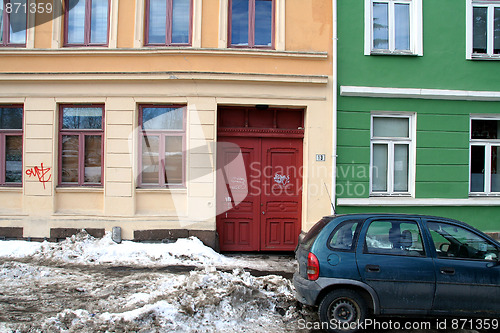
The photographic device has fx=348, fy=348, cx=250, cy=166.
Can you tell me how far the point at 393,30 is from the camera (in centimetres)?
883

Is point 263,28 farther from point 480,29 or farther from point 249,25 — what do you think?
point 480,29

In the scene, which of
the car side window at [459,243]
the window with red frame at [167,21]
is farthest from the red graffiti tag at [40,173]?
the car side window at [459,243]

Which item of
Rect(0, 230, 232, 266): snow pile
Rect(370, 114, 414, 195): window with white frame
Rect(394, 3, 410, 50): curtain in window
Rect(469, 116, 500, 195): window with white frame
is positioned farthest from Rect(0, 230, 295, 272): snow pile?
Rect(394, 3, 410, 50): curtain in window

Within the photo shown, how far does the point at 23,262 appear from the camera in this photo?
23.7ft

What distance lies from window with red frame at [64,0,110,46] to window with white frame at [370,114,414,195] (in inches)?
283

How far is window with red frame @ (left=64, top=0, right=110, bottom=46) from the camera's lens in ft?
28.5

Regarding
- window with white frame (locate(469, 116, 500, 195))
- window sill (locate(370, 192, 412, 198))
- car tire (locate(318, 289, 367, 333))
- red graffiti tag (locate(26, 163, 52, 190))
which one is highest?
window with white frame (locate(469, 116, 500, 195))

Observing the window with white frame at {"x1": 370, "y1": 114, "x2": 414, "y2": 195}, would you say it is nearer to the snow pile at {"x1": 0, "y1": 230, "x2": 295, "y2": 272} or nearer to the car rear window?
the snow pile at {"x1": 0, "y1": 230, "x2": 295, "y2": 272}

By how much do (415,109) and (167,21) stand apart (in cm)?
656

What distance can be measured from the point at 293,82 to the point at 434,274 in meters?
5.42

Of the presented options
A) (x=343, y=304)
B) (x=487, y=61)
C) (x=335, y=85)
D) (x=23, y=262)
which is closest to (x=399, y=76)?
(x=335, y=85)

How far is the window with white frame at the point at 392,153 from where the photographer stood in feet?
28.8

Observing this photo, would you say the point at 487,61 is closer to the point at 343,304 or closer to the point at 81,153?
the point at 343,304

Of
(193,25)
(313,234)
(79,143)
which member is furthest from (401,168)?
(79,143)
